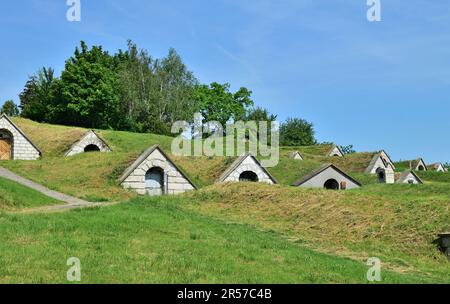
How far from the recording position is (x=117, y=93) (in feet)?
240

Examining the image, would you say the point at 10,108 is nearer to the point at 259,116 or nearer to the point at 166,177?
the point at 259,116

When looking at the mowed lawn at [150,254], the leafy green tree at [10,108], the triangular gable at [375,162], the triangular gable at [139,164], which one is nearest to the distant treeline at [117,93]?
the leafy green tree at [10,108]

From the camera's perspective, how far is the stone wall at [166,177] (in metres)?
32.3

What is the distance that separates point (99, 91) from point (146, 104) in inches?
290

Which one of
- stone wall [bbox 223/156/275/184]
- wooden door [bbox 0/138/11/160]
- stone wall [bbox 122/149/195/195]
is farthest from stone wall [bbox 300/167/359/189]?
wooden door [bbox 0/138/11/160]

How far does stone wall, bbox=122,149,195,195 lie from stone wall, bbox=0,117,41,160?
17.4 metres

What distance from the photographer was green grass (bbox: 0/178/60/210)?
21438mm

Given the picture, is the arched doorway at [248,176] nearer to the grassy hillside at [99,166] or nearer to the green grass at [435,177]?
the grassy hillside at [99,166]

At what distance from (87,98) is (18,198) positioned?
47.2 metres

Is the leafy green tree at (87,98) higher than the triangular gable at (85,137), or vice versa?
the leafy green tree at (87,98)

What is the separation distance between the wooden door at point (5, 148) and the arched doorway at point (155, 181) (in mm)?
18701

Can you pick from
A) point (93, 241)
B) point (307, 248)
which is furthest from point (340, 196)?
point (93, 241)

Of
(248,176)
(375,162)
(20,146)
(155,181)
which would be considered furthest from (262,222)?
(375,162)
